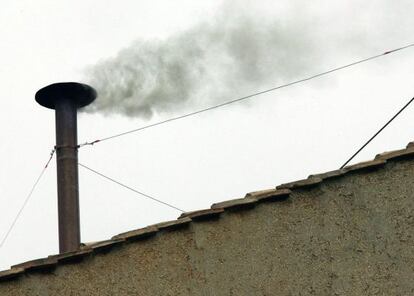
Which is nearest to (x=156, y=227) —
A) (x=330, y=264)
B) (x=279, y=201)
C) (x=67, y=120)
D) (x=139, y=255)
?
(x=139, y=255)

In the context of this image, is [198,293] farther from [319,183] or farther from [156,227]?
[319,183]

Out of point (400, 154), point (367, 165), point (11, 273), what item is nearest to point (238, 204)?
point (367, 165)

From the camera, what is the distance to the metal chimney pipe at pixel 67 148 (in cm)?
1214

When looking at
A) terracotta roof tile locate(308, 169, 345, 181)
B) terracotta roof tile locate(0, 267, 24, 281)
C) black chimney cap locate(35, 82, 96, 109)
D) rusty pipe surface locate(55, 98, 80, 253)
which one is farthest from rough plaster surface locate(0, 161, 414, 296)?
black chimney cap locate(35, 82, 96, 109)

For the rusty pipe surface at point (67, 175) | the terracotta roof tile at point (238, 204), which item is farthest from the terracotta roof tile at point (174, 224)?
the rusty pipe surface at point (67, 175)

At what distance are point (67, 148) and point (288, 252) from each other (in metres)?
7.78

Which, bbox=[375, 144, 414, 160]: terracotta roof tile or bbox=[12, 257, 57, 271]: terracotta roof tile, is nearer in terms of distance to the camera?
bbox=[375, 144, 414, 160]: terracotta roof tile

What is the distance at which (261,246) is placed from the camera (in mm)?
6082

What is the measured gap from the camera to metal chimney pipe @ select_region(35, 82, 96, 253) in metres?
12.1

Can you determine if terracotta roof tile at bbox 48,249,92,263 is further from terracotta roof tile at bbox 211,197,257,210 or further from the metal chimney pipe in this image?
the metal chimney pipe

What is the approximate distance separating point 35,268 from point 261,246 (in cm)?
200

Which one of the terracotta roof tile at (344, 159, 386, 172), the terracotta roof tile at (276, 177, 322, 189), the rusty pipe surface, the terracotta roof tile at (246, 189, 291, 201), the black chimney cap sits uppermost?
the black chimney cap

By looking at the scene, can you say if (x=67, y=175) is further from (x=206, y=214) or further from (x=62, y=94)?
(x=206, y=214)

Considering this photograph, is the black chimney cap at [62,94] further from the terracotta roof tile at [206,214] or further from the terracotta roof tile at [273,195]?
the terracotta roof tile at [273,195]
